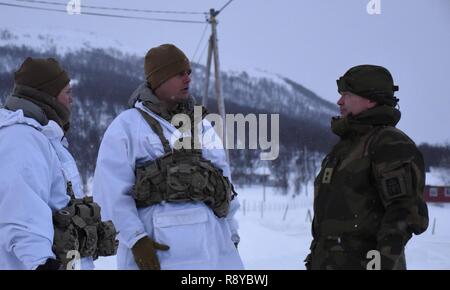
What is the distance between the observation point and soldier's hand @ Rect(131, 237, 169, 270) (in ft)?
8.71

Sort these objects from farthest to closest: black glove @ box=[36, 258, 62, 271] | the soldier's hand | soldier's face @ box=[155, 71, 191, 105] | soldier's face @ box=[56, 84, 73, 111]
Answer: soldier's face @ box=[155, 71, 191, 105], the soldier's hand, soldier's face @ box=[56, 84, 73, 111], black glove @ box=[36, 258, 62, 271]

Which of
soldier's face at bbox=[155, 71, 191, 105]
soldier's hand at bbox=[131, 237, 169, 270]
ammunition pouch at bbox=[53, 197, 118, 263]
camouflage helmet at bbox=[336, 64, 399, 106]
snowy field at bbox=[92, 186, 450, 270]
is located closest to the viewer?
ammunition pouch at bbox=[53, 197, 118, 263]

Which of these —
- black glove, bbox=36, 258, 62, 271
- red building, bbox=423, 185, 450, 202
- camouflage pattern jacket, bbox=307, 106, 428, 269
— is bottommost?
red building, bbox=423, 185, 450, 202

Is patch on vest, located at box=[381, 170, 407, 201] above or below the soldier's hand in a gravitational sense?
above

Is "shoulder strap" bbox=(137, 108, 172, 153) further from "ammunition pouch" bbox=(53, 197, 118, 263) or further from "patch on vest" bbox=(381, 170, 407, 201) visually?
"patch on vest" bbox=(381, 170, 407, 201)

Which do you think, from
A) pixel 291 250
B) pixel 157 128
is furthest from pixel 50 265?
pixel 291 250

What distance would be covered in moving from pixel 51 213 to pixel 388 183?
1.42 metres

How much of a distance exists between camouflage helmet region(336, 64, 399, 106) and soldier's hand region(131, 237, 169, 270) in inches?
51.4

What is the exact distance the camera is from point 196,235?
279 cm

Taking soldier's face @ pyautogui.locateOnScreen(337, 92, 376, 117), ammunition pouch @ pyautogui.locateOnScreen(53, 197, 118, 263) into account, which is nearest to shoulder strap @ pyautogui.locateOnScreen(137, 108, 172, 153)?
ammunition pouch @ pyautogui.locateOnScreen(53, 197, 118, 263)

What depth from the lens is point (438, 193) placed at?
69.5 ft

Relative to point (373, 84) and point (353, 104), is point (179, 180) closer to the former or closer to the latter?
point (353, 104)
